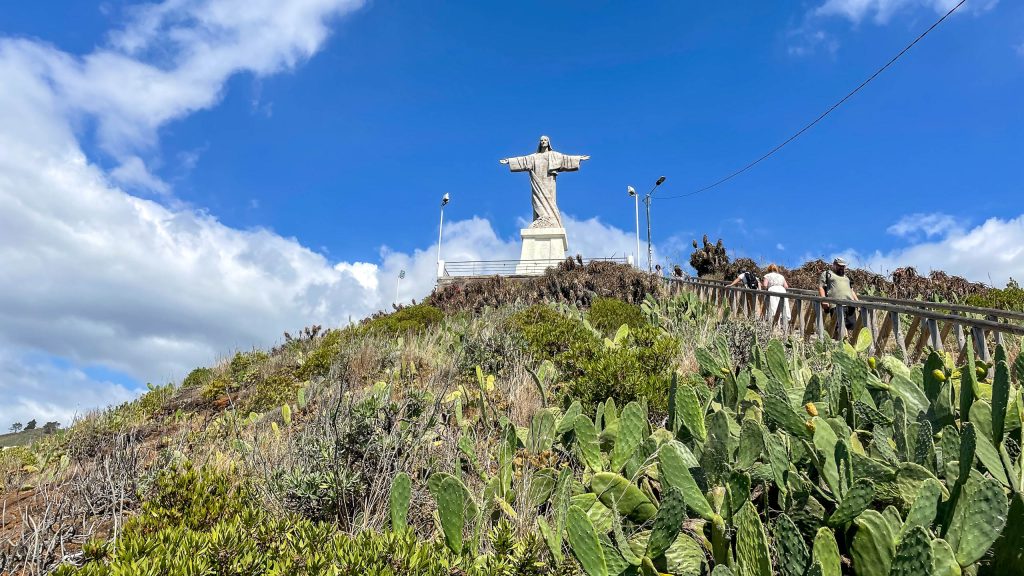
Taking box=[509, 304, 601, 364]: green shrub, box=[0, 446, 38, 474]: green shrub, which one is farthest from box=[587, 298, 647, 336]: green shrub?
box=[0, 446, 38, 474]: green shrub

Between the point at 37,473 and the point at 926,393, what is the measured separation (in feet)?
23.7

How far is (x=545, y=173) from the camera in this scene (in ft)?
82.4

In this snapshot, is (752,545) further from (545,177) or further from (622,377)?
(545,177)

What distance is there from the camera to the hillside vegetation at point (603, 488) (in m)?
1.69

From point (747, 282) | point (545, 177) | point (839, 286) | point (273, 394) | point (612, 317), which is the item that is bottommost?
point (273, 394)

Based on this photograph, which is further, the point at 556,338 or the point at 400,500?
the point at 556,338

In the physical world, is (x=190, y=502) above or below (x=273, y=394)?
below

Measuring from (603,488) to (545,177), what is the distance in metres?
23.4

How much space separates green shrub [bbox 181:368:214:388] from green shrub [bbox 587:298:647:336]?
7.22 m

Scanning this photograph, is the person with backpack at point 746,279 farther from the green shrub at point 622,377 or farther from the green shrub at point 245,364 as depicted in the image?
the green shrub at point 245,364

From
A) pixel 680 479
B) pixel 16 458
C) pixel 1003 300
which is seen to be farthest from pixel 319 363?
pixel 1003 300

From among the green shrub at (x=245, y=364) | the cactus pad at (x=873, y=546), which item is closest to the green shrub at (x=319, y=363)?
the green shrub at (x=245, y=364)

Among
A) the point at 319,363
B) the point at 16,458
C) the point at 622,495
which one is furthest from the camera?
the point at 319,363

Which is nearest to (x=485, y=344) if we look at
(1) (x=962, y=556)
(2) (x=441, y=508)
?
(2) (x=441, y=508)
